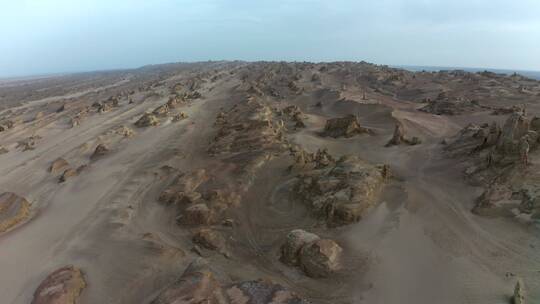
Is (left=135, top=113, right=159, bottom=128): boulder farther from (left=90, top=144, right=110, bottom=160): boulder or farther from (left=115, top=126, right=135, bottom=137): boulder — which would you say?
(left=90, top=144, right=110, bottom=160): boulder

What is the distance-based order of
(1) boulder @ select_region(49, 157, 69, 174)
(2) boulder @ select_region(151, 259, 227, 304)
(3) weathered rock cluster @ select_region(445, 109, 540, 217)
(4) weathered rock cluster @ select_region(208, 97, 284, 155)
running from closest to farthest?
(2) boulder @ select_region(151, 259, 227, 304)
(3) weathered rock cluster @ select_region(445, 109, 540, 217)
(4) weathered rock cluster @ select_region(208, 97, 284, 155)
(1) boulder @ select_region(49, 157, 69, 174)

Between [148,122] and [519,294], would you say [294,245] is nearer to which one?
[519,294]

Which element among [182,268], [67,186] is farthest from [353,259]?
[67,186]

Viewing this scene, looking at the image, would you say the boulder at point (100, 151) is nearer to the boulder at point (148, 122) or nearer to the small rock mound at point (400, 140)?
the boulder at point (148, 122)

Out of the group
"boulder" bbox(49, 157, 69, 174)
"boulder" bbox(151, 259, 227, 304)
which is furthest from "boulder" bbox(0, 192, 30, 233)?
"boulder" bbox(151, 259, 227, 304)

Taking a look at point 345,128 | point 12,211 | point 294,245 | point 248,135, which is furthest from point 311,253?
point 345,128

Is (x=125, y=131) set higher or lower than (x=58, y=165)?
higher

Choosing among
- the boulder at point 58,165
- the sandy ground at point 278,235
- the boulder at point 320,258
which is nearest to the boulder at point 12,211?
the sandy ground at point 278,235
